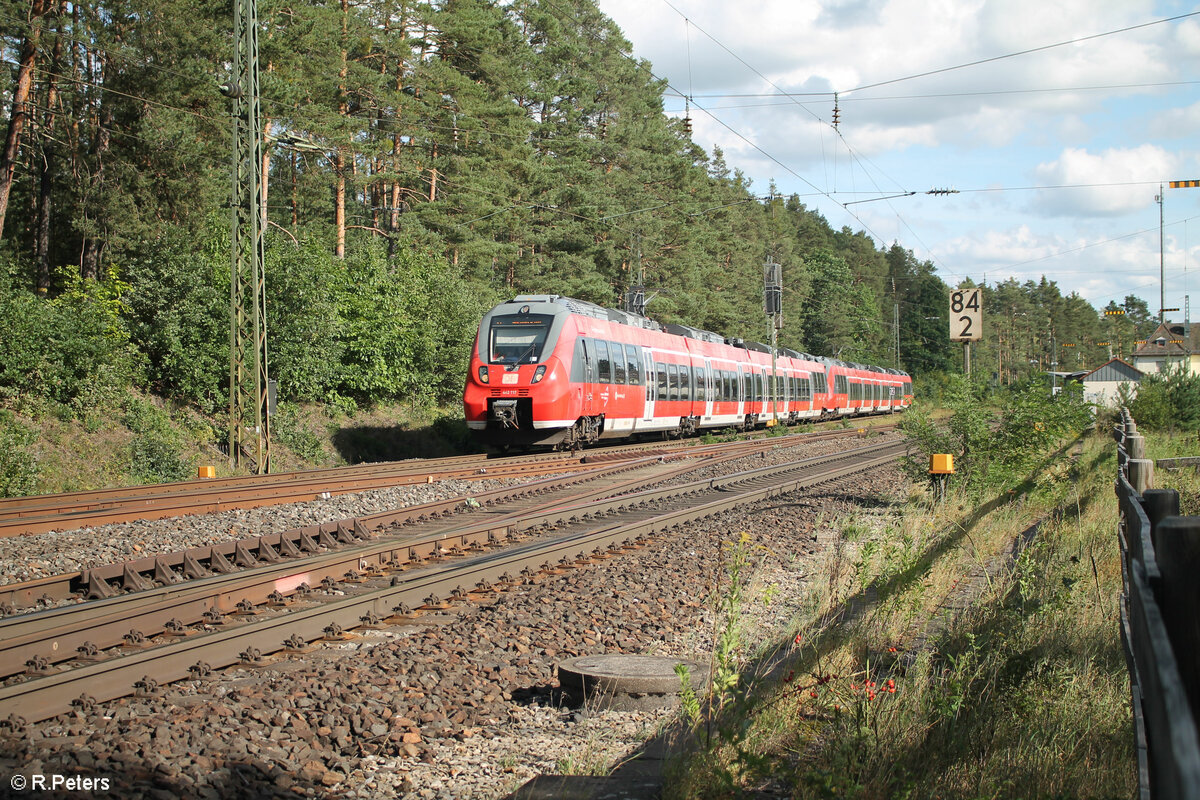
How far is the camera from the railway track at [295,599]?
5.07 m

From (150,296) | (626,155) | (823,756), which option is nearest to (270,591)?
(823,756)

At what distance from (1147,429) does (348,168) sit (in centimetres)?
2936

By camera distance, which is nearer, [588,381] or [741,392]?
[588,381]

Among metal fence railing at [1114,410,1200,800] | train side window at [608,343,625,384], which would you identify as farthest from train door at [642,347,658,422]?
metal fence railing at [1114,410,1200,800]

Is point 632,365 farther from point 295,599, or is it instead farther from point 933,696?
point 933,696

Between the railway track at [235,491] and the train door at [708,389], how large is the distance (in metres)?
10.3

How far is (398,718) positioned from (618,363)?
17930 mm

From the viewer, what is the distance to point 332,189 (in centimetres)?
3662

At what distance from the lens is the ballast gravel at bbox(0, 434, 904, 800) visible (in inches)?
157

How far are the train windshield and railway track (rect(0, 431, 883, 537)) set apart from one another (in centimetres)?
215

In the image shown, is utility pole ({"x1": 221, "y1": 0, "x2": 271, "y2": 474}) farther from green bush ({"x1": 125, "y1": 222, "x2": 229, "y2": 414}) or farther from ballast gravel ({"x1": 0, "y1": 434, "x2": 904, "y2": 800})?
ballast gravel ({"x1": 0, "y1": 434, "x2": 904, "y2": 800})

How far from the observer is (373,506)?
12680 millimetres

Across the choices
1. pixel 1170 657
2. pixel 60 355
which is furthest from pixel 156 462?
pixel 1170 657

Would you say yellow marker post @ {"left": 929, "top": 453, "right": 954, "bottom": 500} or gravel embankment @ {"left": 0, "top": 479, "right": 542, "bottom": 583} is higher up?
yellow marker post @ {"left": 929, "top": 453, "right": 954, "bottom": 500}
